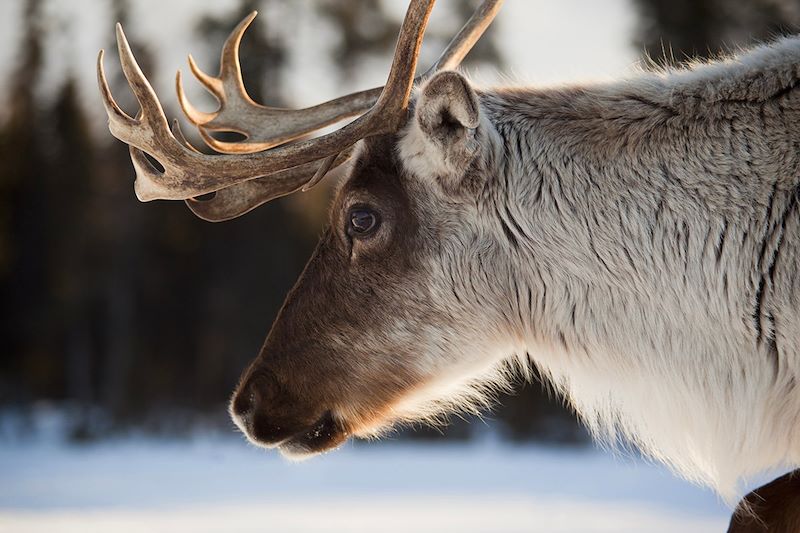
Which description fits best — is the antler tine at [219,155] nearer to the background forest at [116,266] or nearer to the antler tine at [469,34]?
the antler tine at [469,34]

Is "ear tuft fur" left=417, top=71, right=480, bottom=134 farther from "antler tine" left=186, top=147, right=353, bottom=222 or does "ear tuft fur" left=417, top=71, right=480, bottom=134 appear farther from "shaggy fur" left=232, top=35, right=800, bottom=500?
"antler tine" left=186, top=147, right=353, bottom=222

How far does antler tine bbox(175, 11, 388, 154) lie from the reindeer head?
564 millimetres

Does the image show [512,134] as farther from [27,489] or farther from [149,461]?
[149,461]

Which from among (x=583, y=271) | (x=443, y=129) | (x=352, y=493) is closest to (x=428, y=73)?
(x=443, y=129)

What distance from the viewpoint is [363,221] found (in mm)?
3088

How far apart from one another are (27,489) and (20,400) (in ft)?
31.9

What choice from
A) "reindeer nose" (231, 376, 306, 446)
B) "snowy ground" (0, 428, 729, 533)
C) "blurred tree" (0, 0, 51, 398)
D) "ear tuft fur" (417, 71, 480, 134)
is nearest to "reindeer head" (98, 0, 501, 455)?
"reindeer nose" (231, 376, 306, 446)

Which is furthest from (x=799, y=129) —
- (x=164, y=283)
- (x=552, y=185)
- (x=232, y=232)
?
(x=164, y=283)

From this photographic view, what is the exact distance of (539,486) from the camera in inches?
392

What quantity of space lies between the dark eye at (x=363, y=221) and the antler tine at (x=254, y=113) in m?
0.79

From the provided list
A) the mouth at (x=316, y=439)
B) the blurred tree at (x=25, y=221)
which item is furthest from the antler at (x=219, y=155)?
the blurred tree at (x=25, y=221)

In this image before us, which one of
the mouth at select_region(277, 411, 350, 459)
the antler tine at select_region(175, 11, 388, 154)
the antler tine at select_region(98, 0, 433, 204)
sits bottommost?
the mouth at select_region(277, 411, 350, 459)

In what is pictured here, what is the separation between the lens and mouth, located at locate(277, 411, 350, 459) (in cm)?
322

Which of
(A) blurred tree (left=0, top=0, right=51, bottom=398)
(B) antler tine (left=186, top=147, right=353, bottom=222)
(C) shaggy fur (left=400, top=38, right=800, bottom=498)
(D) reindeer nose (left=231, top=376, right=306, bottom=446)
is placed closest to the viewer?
(C) shaggy fur (left=400, top=38, right=800, bottom=498)
